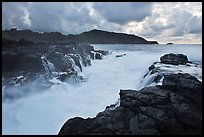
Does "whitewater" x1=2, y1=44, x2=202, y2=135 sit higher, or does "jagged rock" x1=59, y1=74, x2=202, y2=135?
"jagged rock" x1=59, y1=74, x2=202, y2=135

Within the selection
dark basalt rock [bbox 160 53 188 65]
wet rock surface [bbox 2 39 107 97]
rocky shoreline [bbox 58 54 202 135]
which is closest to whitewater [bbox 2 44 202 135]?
wet rock surface [bbox 2 39 107 97]

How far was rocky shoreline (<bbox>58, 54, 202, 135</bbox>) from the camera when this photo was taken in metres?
6.11

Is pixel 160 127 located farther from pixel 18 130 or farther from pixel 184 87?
pixel 18 130

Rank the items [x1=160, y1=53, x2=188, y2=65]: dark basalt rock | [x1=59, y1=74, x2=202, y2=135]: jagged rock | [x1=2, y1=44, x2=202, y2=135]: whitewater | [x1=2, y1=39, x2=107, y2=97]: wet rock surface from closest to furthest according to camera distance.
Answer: [x1=59, y1=74, x2=202, y2=135]: jagged rock → [x1=2, y1=44, x2=202, y2=135]: whitewater → [x1=2, y1=39, x2=107, y2=97]: wet rock surface → [x1=160, y1=53, x2=188, y2=65]: dark basalt rock

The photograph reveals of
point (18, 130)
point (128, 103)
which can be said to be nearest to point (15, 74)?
point (18, 130)

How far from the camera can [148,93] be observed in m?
7.27

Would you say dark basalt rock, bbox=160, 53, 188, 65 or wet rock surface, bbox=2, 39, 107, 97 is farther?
dark basalt rock, bbox=160, 53, 188, 65

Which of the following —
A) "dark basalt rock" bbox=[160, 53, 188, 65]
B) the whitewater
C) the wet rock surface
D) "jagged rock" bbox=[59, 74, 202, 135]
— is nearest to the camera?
"jagged rock" bbox=[59, 74, 202, 135]

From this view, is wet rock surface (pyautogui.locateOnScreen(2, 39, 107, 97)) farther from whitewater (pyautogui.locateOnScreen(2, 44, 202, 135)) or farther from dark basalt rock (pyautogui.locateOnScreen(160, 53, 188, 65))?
dark basalt rock (pyautogui.locateOnScreen(160, 53, 188, 65))

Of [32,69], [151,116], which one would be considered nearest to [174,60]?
[32,69]

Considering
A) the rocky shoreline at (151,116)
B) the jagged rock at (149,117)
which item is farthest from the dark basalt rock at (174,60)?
the jagged rock at (149,117)

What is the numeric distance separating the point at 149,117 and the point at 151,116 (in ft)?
0.24

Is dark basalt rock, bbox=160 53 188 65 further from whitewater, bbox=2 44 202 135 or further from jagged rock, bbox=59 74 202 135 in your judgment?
jagged rock, bbox=59 74 202 135

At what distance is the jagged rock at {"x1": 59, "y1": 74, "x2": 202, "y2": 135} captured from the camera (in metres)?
6.10
